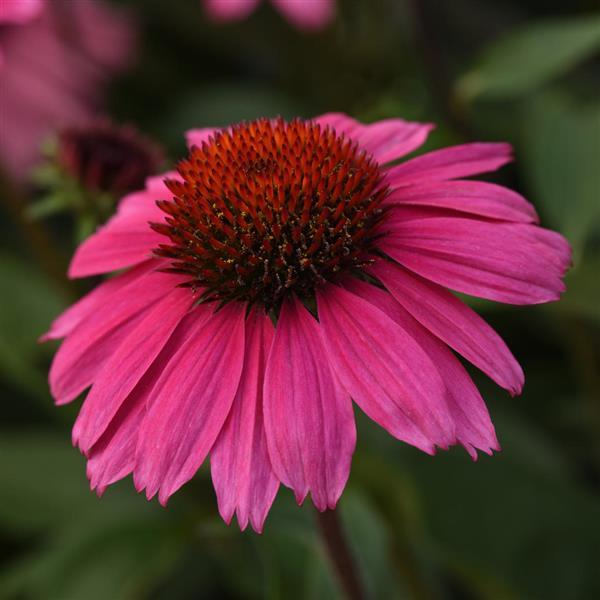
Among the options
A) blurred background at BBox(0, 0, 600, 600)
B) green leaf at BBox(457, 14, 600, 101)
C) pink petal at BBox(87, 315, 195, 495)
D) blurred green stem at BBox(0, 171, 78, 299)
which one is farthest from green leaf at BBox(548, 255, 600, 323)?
blurred green stem at BBox(0, 171, 78, 299)

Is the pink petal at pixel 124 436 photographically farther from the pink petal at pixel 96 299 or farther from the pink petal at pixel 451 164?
the pink petal at pixel 451 164

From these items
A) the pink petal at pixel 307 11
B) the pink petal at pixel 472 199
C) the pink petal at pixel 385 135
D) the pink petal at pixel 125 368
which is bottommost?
the pink petal at pixel 125 368

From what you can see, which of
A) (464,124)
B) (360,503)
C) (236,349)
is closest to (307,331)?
(236,349)

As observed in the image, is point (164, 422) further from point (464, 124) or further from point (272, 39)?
point (272, 39)

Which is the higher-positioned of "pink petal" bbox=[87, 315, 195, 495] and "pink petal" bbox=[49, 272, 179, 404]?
"pink petal" bbox=[49, 272, 179, 404]

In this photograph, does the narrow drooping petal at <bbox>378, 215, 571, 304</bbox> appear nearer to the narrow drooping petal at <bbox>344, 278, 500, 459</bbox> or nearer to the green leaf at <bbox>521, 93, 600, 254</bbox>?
the narrow drooping petal at <bbox>344, 278, 500, 459</bbox>

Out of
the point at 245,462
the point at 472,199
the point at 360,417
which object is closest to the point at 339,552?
the point at 245,462

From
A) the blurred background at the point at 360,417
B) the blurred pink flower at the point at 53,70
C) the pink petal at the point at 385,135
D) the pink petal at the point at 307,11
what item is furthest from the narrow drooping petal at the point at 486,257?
Answer: the blurred pink flower at the point at 53,70
